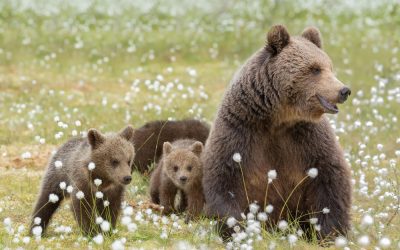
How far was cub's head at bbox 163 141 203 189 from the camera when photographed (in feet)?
26.6

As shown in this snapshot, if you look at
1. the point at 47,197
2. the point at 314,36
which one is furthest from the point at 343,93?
the point at 47,197

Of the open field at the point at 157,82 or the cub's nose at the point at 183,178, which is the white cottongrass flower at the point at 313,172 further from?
the cub's nose at the point at 183,178

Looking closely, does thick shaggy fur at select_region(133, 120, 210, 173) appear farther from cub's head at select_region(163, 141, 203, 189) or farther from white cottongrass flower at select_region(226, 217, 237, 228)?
white cottongrass flower at select_region(226, 217, 237, 228)

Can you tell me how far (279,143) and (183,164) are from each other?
1.56 metres

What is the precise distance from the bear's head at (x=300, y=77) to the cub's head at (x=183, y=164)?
1.70 meters

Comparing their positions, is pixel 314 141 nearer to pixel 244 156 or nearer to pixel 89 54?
pixel 244 156

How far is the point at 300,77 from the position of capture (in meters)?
6.70

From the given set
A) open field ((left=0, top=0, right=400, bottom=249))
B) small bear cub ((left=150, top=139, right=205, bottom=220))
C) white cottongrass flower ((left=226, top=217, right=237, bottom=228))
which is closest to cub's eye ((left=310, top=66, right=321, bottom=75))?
open field ((left=0, top=0, right=400, bottom=249))

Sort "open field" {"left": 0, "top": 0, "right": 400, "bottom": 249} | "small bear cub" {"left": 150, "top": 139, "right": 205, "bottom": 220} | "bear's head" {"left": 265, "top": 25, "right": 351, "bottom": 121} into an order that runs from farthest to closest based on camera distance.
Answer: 1. "small bear cub" {"left": 150, "top": 139, "right": 205, "bottom": 220}
2. "open field" {"left": 0, "top": 0, "right": 400, "bottom": 249}
3. "bear's head" {"left": 265, "top": 25, "right": 351, "bottom": 121}

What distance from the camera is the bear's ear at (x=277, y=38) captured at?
6809 millimetres

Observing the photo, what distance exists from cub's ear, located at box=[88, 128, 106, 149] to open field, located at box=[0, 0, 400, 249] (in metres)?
0.79

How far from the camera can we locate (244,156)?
6.83 metres

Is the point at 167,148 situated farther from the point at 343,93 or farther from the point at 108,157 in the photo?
the point at 343,93

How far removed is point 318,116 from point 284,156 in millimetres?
486
